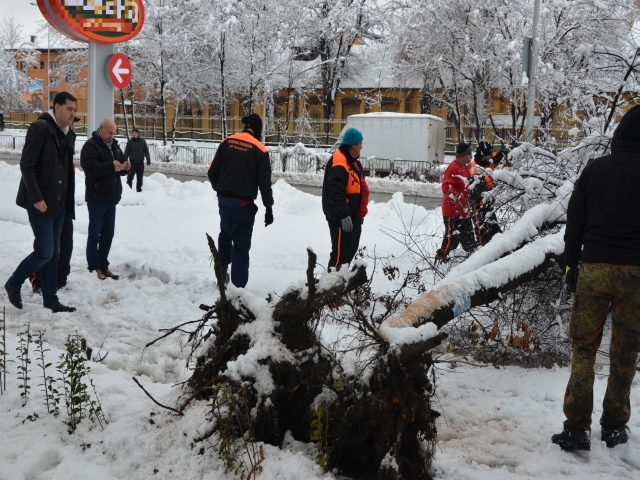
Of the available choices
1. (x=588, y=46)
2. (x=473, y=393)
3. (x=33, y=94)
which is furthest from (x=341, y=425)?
(x=33, y=94)

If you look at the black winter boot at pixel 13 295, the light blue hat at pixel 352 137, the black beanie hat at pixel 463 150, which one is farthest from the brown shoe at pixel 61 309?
the black beanie hat at pixel 463 150

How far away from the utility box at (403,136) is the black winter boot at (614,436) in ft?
81.9

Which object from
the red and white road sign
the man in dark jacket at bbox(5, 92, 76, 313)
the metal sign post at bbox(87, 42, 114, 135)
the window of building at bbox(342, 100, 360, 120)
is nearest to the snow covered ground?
the man in dark jacket at bbox(5, 92, 76, 313)

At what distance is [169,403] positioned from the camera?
12.3 ft

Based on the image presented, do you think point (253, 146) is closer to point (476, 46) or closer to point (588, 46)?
point (588, 46)

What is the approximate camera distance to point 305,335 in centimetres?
341

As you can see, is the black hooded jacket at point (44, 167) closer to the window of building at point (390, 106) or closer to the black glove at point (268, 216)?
the black glove at point (268, 216)

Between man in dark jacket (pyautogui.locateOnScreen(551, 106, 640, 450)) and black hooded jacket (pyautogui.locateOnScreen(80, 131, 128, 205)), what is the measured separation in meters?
5.14

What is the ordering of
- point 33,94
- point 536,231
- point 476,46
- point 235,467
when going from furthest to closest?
point 33,94, point 476,46, point 536,231, point 235,467

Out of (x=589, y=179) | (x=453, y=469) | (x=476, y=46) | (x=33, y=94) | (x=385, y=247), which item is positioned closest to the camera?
(x=453, y=469)

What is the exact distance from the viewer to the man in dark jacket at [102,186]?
23.4ft

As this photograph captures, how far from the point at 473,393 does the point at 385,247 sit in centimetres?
531

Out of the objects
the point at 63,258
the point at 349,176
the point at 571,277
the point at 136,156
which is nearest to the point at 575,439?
the point at 571,277

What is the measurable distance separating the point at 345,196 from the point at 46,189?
284 centimetres
